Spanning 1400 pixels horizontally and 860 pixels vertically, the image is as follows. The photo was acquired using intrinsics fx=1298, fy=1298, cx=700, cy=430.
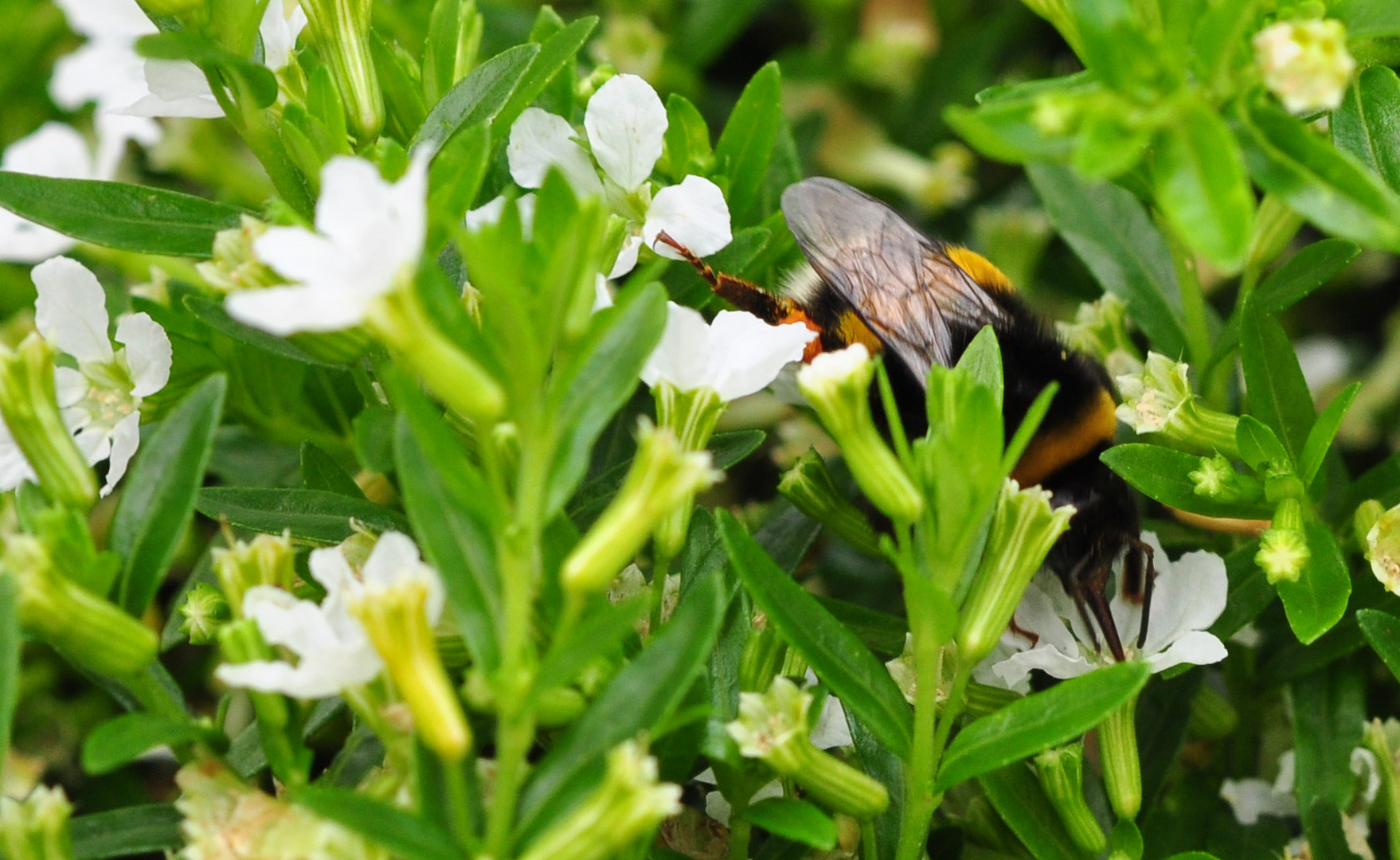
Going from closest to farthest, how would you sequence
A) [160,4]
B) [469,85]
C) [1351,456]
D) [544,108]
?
[160,4], [469,85], [544,108], [1351,456]

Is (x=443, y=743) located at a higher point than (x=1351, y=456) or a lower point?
higher

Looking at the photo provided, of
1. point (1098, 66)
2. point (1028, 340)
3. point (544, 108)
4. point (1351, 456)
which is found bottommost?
point (1351, 456)

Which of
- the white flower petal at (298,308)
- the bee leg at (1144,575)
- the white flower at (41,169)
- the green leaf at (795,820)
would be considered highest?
the white flower petal at (298,308)

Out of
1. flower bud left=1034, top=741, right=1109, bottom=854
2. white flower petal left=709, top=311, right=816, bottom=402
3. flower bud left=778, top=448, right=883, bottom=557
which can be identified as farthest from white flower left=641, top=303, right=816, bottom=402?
flower bud left=1034, top=741, right=1109, bottom=854

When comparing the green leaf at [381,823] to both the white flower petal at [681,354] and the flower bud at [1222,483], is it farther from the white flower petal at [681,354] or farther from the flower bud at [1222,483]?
the flower bud at [1222,483]

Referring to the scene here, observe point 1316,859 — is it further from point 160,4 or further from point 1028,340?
point 160,4

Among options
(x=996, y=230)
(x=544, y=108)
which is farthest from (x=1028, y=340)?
(x=996, y=230)

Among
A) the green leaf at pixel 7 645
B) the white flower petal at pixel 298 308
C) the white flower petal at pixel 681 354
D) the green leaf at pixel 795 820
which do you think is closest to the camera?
the white flower petal at pixel 298 308

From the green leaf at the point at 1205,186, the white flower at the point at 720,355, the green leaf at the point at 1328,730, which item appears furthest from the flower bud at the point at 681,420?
the green leaf at the point at 1328,730

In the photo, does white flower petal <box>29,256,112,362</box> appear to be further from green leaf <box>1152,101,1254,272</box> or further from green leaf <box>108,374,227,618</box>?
green leaf <box>1152,101,1254,272</box>
